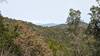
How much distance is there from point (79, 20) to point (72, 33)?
4.25 meters

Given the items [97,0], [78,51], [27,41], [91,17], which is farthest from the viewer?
[78,51]

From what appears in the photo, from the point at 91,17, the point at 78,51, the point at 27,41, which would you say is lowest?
the point at 78,51

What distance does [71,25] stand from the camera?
87.2m

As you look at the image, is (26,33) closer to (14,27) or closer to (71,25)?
(14,27)

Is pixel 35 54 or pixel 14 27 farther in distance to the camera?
A: pixel 14 27

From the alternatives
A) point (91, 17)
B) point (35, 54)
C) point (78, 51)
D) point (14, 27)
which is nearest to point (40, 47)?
point (35, 54)

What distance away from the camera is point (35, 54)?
212ft

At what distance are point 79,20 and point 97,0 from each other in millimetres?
50360

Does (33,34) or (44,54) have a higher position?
(33,34)

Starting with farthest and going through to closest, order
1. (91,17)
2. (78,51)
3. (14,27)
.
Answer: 1. (78,51)
2. (14,27)
3. (91,17)

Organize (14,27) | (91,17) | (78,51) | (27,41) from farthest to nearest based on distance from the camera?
(78,51), (14,27), (27,41), (91,17)

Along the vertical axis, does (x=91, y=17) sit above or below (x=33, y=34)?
above

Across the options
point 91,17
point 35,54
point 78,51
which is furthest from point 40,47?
point 91,17

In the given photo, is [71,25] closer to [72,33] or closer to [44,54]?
[72,33]
